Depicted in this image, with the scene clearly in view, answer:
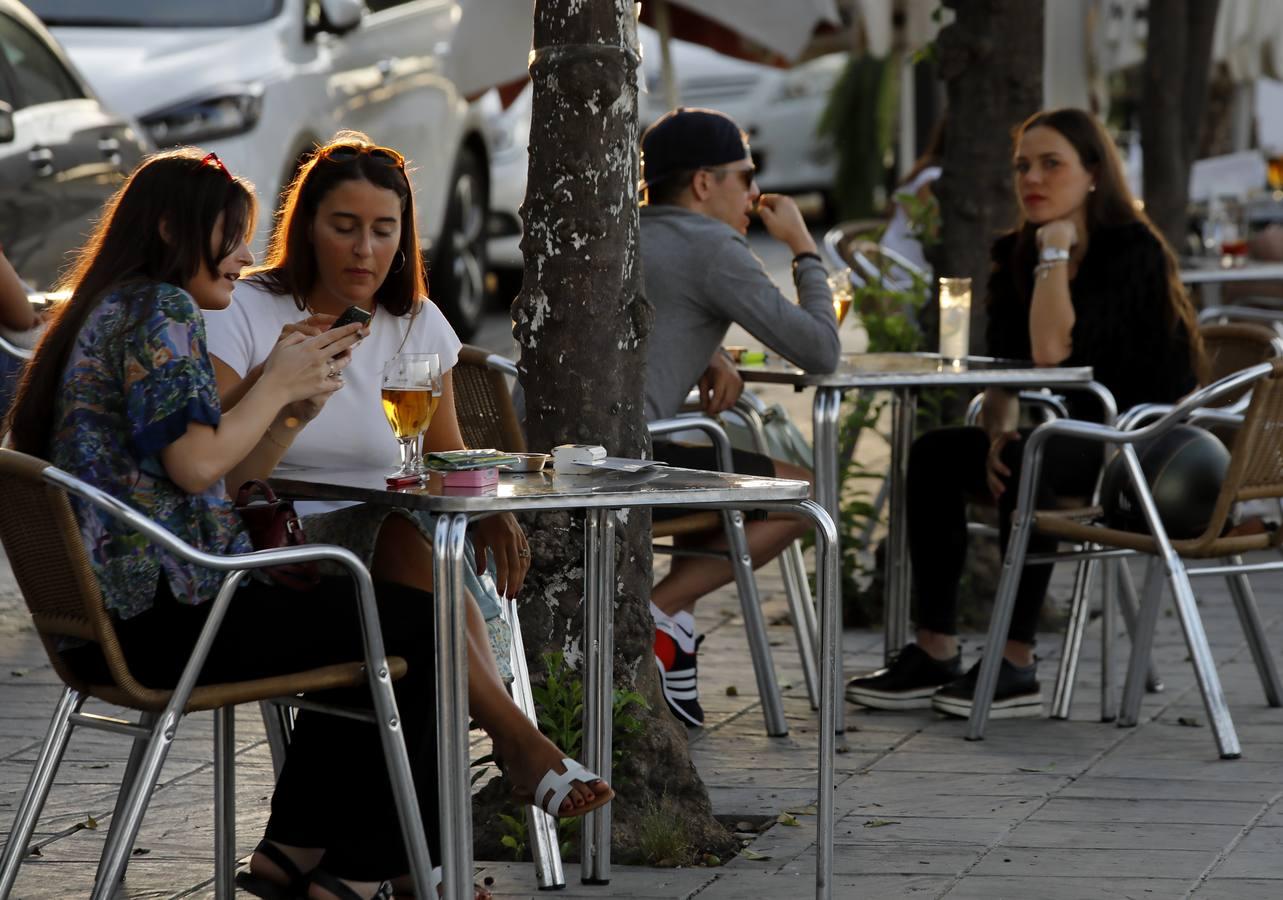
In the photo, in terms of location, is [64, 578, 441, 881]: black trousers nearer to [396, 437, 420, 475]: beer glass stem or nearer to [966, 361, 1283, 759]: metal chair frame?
[396, 437, 420, 475]: beer glass stem

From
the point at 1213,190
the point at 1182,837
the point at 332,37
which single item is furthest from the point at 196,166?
the point at 1213,190

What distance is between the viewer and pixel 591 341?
413cm

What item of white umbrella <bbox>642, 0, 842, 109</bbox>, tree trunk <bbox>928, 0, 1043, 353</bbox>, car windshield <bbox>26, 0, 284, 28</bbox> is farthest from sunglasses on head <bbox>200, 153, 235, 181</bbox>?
white umbrella <bbox>642, 0, 842, 109</bbox>

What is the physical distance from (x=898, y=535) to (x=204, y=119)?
4557 mm

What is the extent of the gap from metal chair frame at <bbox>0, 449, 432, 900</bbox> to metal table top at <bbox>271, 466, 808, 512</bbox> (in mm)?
171

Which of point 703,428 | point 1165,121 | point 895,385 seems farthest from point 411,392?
point 1165,121

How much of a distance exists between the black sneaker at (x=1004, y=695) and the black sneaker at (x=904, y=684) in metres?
0.06

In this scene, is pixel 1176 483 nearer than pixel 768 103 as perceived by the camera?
Yes

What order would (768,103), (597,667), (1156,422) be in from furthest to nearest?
(768,103), (1156,422), (597,667)

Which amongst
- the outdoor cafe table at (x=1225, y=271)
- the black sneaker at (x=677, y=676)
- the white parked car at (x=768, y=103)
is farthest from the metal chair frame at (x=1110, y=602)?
the white parked car at (x=768, y=103)

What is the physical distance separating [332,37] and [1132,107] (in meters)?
15.8

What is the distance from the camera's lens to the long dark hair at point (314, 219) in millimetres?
3945

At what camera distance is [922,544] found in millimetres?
5562

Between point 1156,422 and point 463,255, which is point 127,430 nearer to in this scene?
point 1156,422
